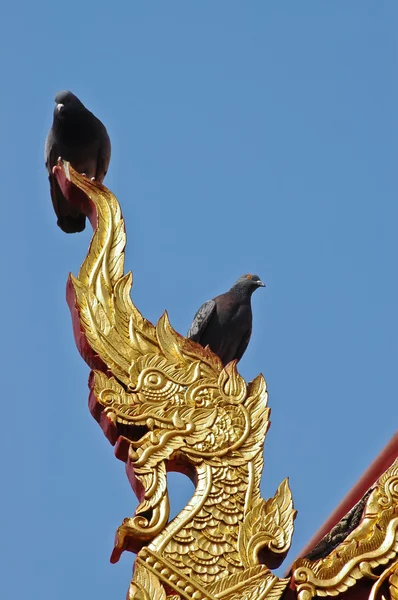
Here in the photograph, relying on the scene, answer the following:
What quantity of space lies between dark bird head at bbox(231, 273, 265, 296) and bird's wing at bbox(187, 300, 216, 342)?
18.8 inches

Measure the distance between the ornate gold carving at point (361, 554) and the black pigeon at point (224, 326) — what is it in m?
1.48

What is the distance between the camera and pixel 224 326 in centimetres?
738

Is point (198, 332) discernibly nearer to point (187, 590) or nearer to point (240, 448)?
point (240, 448)

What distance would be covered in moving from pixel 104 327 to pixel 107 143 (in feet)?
6.16

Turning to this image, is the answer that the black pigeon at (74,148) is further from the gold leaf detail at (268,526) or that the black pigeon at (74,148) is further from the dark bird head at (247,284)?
the gold leaf detail at (268,526)

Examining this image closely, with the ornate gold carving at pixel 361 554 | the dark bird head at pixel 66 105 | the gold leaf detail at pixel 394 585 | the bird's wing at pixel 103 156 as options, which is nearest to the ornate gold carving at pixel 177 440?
the ornate gold carving at pixel 361 554

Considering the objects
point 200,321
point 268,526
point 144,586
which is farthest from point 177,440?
point 200,321

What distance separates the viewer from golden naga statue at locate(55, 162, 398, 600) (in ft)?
18.5

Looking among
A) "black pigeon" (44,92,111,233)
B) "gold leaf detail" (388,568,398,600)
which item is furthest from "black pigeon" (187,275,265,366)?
"gold leaf detail" (388,568,398,600)

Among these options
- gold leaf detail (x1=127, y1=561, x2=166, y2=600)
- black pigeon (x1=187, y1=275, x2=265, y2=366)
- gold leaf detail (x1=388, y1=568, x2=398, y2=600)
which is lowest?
gold leaf detail (x1=388, y1=568, x2=398, y2=600)

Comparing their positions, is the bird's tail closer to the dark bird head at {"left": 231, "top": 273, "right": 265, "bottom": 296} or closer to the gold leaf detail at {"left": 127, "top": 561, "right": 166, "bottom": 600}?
the dark bird head at {"left": 231, "top": 273, "right": 265, "bottom": 296}

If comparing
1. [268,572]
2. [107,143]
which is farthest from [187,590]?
[107,143]

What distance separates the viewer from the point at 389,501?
6.07m

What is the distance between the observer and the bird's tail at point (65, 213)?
763 cm
